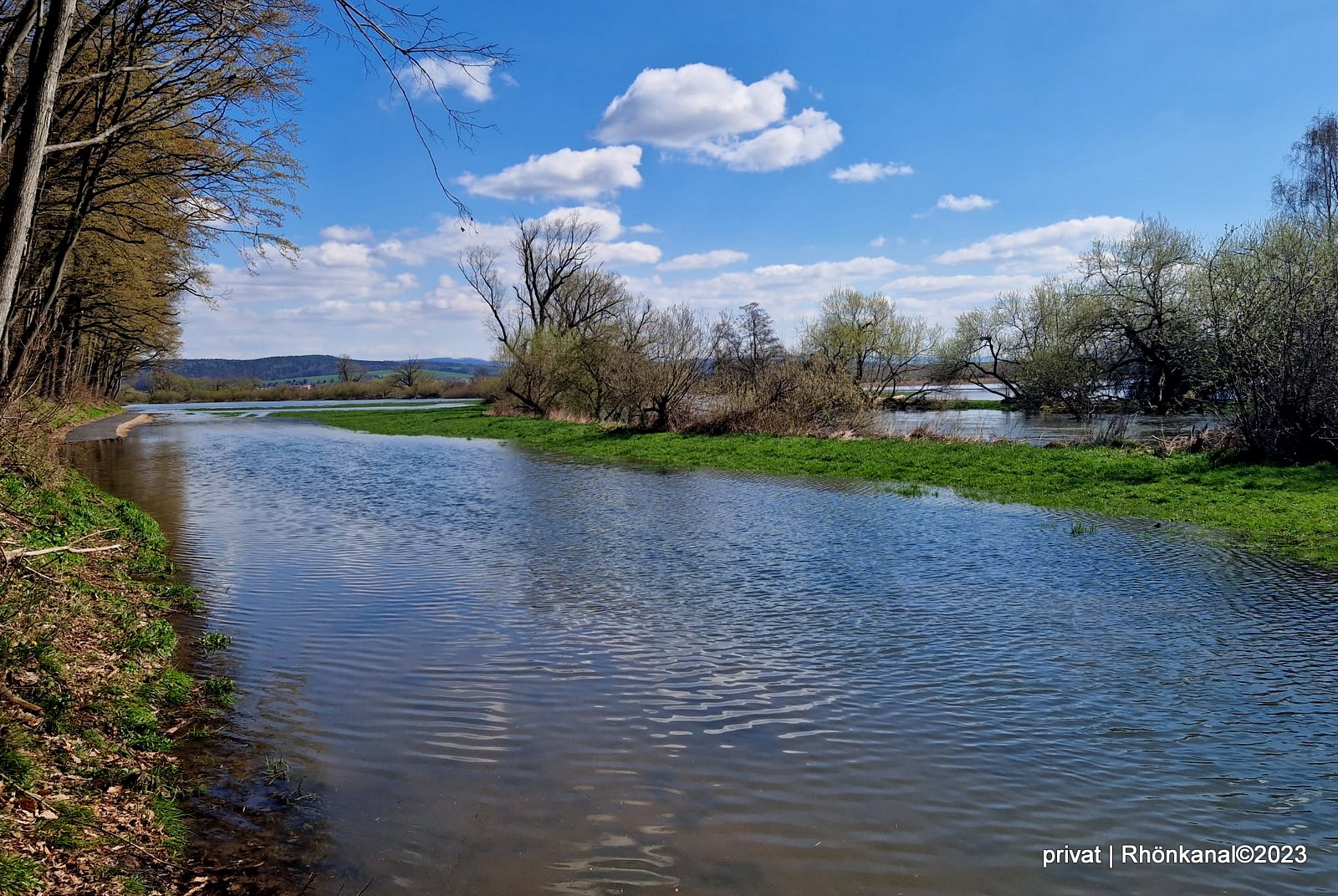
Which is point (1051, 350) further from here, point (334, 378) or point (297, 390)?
point (334, 378)

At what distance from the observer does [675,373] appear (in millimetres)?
31297

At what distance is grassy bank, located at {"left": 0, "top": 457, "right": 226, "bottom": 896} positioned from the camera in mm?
3566

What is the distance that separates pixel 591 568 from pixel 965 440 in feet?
55.9

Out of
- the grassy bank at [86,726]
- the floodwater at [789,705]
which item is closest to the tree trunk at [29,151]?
the grassy bank at [86,726]

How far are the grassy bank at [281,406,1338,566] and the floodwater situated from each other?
1614 millimetres

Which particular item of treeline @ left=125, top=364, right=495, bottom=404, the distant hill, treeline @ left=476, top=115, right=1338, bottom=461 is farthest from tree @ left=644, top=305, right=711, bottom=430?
the distant hill

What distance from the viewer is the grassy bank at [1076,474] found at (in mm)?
12656

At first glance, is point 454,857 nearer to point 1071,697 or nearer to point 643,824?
point 643,824

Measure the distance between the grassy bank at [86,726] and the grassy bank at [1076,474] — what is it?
13.1m

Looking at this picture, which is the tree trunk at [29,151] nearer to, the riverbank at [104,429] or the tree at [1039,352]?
the riverbank at [104,429]

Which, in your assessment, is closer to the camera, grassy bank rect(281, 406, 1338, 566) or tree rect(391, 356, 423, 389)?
grassy bank rect(281, 406, 1338, 566)

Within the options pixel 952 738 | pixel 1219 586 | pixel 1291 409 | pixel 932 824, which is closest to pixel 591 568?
pixel 952 738

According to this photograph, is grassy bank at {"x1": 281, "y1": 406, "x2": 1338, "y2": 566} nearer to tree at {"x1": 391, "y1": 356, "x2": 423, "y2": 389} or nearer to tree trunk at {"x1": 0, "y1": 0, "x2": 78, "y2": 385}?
tree trunk at {"x1": 0, "y1": 0, "x2": 78, "y2": 385}

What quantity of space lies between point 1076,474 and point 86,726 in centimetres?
1847
